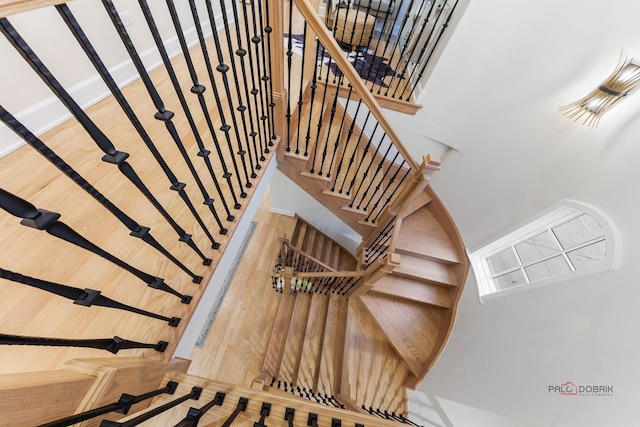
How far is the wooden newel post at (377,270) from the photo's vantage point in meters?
2.24

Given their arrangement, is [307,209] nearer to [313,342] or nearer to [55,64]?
[313,342]

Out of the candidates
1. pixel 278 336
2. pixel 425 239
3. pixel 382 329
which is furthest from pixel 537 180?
pixel 278 336

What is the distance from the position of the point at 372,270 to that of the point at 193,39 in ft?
9.93

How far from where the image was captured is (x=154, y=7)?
2.18 metres

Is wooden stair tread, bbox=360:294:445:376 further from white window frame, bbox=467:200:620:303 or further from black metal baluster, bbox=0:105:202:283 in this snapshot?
black metal baluster, bbox=0:105:202:283

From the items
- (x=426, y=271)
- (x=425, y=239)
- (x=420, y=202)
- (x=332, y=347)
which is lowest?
(x=332, y=347)

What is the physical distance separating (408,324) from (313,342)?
3.75 ft

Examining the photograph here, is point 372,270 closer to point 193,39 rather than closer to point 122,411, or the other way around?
point 122,411

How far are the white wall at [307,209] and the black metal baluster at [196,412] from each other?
3050 millimetres

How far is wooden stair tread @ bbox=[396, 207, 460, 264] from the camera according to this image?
3.32 meters

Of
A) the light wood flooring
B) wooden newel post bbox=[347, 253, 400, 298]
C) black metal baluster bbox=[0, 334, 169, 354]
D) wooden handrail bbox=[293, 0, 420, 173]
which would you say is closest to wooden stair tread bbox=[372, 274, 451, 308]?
wooden newel post bbox=[347, 253, 400, 298]

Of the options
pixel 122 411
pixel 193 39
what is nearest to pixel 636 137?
pixel 122 411

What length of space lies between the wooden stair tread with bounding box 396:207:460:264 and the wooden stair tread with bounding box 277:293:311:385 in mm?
1489

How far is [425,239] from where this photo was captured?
11.4ft
